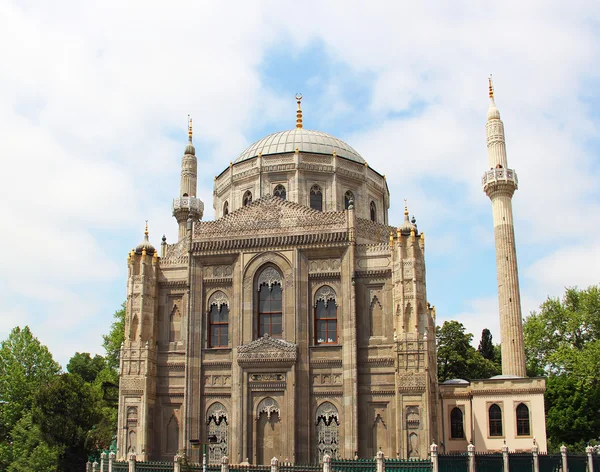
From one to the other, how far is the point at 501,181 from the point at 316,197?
1261 cm

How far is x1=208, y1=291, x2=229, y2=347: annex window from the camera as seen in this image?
3152cm

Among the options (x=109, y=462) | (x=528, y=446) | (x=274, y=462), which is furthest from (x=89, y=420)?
(x=528, y=446)

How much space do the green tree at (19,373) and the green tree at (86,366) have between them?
14908 mm

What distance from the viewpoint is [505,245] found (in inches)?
1598

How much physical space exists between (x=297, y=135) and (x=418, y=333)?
51.3 feet

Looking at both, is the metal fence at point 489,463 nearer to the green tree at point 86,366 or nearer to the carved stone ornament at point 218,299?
the carved stone ornament at point 218,299

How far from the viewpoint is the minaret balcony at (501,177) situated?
41.9m

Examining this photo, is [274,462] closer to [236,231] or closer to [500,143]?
[236,231]

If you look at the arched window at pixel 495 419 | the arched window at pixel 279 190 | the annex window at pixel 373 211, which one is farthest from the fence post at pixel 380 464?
the arched window at pixel 279 190

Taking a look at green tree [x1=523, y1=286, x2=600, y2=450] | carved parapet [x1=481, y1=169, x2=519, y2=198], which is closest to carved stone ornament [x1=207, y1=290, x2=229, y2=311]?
carved parapet [x1=481, y1=169, x2=519, y2=198]

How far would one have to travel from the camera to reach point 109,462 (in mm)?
27141

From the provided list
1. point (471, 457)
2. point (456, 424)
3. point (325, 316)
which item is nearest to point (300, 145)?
point (325, 316)

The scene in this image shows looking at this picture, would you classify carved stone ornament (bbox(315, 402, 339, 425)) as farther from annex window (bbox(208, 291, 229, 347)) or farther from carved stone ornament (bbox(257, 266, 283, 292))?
carved stone ornament (bbox(257, 266, 283, 292))

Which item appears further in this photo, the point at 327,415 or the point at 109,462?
the point at 327,415
